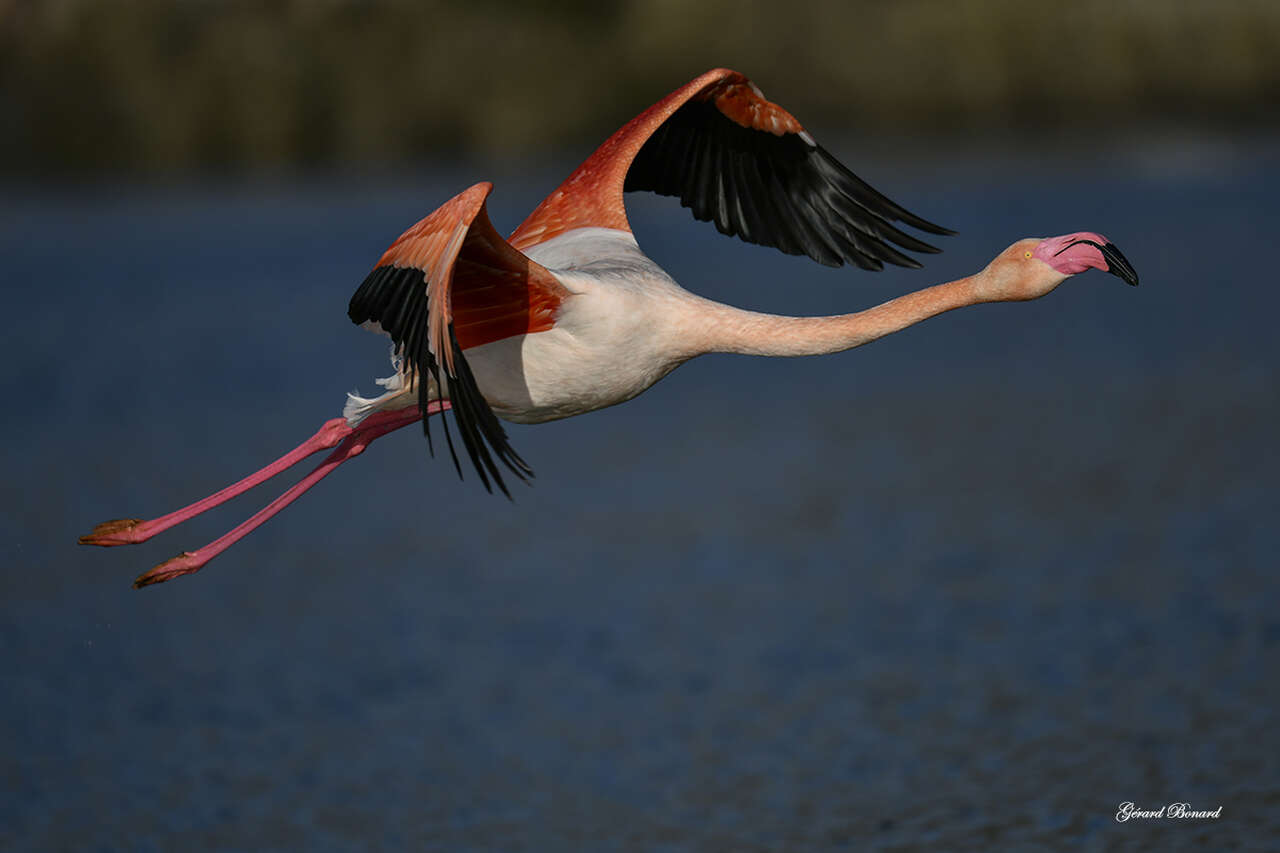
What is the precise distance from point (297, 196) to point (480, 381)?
38956 millimetres

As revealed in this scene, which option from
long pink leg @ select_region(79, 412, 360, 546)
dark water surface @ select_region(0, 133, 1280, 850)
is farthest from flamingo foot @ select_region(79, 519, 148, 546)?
dark water surface @ select_region(0, 133, 1280, 850)

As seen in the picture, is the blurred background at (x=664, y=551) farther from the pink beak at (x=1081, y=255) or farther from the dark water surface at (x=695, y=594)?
the pink beak at (x=1081, y=255)

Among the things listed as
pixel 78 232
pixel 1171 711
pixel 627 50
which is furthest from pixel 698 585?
pixel 627 50

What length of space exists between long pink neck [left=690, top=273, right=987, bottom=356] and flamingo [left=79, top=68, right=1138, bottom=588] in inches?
0.4

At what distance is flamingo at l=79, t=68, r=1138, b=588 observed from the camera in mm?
8828

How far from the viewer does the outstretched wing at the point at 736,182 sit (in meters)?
10.8

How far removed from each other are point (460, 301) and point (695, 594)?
1094 cm

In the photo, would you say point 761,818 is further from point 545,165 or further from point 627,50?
point 627,50

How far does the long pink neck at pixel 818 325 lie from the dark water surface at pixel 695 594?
2316mm

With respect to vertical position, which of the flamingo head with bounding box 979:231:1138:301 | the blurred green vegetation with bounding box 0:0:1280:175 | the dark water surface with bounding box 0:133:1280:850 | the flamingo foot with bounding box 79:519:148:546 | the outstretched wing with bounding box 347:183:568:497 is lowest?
the dark water surface with bounding box 0:133:1280:850

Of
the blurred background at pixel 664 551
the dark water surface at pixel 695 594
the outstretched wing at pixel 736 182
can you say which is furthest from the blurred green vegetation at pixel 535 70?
the outstretched wing at pixel 736 182

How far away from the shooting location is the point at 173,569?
10.3 m

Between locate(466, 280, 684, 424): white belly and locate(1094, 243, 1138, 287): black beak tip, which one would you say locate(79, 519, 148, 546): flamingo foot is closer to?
locate(466, 280, 684, 424): white belly

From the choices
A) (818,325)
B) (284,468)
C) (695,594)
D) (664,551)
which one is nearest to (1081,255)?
(818,325)
